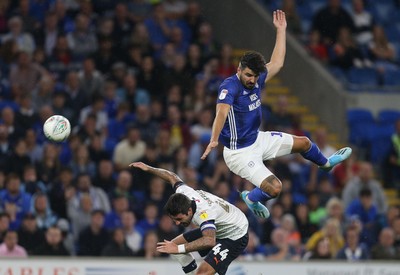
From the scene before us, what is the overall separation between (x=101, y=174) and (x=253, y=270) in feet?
12.2

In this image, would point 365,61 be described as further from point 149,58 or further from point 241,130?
point 241,130

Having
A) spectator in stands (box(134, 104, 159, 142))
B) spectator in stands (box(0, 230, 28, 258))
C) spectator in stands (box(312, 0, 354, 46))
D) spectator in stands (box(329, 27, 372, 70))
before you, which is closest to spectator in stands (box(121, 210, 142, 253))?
spectator in stands (box(0, 230, 28, 258))

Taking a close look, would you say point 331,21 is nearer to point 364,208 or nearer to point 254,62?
point 364,208

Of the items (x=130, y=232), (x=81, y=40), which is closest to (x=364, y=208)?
(x=130, y=232)

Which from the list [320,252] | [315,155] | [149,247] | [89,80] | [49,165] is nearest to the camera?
[315,155]

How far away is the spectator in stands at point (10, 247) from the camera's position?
15477 millimetres

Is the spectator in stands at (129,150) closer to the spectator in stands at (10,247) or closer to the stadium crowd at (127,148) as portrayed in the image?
the stadium crowd at (127,148)

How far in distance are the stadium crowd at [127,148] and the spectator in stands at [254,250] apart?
0.09ft

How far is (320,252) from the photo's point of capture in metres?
16.6

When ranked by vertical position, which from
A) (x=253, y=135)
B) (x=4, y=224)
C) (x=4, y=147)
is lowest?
(x=4, y=224)

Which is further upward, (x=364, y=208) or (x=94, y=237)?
(x=94, y=237)

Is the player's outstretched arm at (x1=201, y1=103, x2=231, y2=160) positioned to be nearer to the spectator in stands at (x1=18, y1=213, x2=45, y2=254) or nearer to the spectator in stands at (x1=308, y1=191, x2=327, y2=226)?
the spectator in stands at (x1=18, y1=213, x2=45, y2=254)

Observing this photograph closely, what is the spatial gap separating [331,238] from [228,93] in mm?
4835

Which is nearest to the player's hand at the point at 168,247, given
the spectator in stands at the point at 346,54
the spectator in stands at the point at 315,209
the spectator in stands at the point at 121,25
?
the spectator in stands at the point at 315,209
